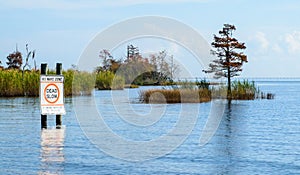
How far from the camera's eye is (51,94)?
22328 mm

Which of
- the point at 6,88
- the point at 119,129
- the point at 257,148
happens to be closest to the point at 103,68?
the point at 6,88

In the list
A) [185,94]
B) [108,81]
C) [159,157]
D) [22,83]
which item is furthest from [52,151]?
[108,81]

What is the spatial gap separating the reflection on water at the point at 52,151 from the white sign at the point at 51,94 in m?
0.79

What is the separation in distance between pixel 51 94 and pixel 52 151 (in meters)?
5.61

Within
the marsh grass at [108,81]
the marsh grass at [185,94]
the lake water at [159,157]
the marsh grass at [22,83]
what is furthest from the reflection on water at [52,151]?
the marsh grass at [108,81]

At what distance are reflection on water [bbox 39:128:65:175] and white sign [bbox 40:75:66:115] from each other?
79cm

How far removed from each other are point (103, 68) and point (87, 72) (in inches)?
1292

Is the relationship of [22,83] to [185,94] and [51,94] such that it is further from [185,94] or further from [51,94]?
[51,94]

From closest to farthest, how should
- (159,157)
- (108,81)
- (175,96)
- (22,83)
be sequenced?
(159,157), (175,96), (22,83), (108,81)

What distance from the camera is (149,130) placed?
2409 cm

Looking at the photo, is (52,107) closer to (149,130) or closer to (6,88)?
(149,130)

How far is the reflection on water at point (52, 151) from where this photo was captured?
14.3m

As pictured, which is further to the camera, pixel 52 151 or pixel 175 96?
pixel 175 96

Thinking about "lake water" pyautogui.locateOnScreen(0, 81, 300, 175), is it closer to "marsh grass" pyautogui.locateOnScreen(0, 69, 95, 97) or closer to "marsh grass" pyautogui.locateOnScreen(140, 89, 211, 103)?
"marsh grass" pyautogui.locateOnScreen(140, 89, 211, 103)
